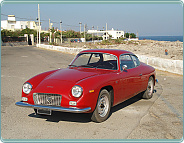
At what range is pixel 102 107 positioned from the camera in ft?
18.0

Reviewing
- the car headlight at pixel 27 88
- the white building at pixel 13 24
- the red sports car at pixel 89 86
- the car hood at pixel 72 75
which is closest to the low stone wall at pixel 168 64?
the red sports car at pixel 89 86

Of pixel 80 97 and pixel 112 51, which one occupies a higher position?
pixel 112 51

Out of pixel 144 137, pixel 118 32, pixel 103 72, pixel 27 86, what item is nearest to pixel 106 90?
pixel 103 72

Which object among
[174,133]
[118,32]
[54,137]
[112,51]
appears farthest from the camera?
[118,32]

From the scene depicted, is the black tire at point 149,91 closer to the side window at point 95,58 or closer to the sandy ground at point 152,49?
the side window at point 95,58

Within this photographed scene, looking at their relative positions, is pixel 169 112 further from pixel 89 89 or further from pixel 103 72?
pixel 89 89

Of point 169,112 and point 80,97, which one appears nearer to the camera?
point 80,97

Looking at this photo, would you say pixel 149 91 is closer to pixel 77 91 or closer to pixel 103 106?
pixel 103 106

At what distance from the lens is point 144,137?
454 centimetres

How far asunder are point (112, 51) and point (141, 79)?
1202 mm

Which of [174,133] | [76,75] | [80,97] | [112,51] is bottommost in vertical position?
Result: [174,133]

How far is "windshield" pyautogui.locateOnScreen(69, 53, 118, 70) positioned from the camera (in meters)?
6.45

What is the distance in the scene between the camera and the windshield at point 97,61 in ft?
21.1

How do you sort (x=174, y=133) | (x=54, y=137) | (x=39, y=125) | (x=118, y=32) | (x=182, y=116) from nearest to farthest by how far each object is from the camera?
(x=54, y=137) → (x=174, y=133) → (x=39, y=125) → (x=182, y=116) → (x=118, y=32)
